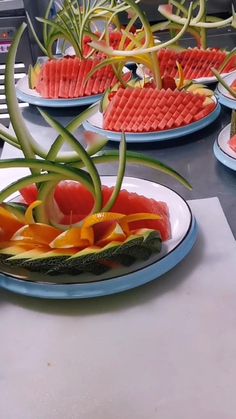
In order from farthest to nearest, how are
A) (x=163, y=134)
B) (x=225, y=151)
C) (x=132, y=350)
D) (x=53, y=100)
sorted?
(x=53, y=100), (x=163, y=134), (x=225, y=151), (x=132, y=350)

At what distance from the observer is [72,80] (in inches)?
57.2

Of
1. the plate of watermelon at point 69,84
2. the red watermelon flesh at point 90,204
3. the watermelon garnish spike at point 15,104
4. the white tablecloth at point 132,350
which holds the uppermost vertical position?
the watermelon garnish spike at point 15,104

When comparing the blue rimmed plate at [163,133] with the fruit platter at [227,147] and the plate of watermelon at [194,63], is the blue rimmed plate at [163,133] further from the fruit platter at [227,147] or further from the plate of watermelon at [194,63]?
the plate of watermelon at [194,63]

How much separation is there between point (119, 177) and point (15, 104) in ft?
0.58

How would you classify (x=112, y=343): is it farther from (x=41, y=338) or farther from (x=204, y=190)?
(x=204, y=190)

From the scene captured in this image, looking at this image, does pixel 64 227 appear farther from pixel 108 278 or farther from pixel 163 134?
pixel 163 134

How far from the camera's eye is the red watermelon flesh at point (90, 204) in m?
0.80

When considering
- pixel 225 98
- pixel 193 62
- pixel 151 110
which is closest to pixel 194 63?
pixel 193 62

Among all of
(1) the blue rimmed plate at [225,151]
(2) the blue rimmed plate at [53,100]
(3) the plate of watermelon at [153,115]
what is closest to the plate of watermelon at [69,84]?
(2) the blue rimmed plate at [53,100]

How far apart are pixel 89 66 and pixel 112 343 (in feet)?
3.30

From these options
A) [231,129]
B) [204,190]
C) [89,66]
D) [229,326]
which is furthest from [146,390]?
[89,66]

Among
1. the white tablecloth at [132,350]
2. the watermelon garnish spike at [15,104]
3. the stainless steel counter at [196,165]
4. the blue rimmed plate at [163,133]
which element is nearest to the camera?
the white tablecloth at [132,350]

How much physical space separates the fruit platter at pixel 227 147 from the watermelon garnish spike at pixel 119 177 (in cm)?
32

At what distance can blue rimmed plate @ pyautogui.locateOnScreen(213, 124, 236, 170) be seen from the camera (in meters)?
1.00
